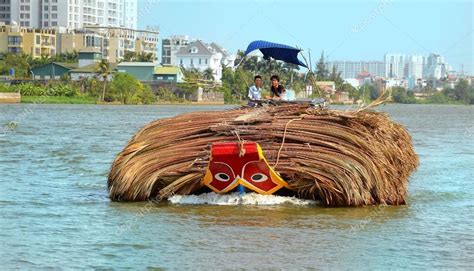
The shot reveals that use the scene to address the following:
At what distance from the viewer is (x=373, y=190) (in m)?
14.9

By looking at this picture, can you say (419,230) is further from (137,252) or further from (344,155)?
(137,252)

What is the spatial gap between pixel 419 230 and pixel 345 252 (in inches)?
89.7

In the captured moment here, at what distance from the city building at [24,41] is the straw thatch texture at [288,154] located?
Answer: 442 ft

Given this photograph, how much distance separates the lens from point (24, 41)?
149250mm

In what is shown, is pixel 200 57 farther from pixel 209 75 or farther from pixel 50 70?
pixel 50 70

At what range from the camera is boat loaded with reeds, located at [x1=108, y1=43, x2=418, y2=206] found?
1455 centimetres

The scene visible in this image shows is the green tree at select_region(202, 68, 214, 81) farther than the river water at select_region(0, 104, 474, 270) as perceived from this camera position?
Yes

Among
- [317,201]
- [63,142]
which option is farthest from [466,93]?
[317,201]

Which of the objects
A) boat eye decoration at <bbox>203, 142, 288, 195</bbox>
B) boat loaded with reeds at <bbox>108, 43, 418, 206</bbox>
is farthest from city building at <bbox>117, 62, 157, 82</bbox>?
boat eye decoration at <bbox>203, 142, 288, 195</bbox>

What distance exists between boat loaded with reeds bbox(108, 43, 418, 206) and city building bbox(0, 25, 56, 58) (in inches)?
5300

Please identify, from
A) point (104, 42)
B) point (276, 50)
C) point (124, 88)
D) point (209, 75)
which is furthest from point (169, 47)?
point (276, 50)

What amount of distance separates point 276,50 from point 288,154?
3.83 metres

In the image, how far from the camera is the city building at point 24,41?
148 m

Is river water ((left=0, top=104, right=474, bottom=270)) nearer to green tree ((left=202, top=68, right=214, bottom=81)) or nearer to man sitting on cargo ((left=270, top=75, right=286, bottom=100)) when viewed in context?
man sitting on cargo ((left=270, top=75, right=286, bottom=100))
